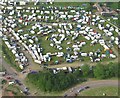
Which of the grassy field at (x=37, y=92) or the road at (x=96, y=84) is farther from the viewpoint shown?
the road at (x=96, y=84)

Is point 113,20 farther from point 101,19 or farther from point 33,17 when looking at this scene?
point 33,17

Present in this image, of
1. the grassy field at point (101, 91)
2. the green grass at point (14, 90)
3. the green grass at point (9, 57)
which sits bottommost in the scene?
the grassy field at point (101, 91)

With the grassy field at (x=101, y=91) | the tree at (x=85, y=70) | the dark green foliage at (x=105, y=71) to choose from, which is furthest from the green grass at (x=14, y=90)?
the dark green foliage at (x=105, y=71)

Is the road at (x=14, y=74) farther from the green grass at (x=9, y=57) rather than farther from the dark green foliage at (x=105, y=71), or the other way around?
the dark green foliage at (x=105, y=71)

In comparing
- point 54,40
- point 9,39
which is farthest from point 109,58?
point 9,39

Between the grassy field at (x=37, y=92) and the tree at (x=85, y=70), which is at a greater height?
the tree at (x=85, y=70)

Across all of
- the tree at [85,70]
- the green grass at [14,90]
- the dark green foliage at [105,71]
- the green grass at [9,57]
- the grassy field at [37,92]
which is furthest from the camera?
the green grass at [9,57]

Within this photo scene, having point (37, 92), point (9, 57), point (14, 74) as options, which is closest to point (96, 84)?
point (37, 92)

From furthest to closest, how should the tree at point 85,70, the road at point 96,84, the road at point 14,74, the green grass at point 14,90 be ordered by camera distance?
the tree at point 85,70 < the road at point 14,74 < the road at point 96,84 < the green grass at point 14,90

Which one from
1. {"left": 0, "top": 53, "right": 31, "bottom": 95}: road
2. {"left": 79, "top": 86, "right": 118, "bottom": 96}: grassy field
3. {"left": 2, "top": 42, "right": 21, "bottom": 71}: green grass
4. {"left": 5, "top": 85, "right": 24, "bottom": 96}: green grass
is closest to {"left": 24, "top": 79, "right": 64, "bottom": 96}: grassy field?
{"left": 0, "top": 53, "right": 31, "bottom": 95}: road

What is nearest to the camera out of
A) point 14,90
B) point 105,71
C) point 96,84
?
point 14,90

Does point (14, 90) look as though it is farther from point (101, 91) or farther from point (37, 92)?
point (101, 91)

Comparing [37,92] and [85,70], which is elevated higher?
[85,70]
